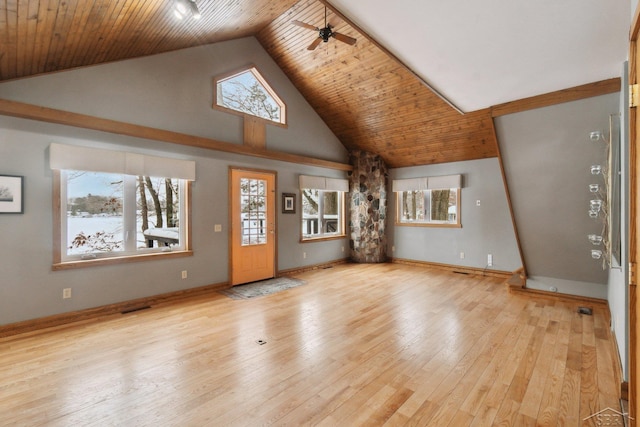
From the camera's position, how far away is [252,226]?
5512mm

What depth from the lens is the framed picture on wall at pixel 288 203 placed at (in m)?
6.05

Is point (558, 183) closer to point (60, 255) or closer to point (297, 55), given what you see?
point (297, 55)

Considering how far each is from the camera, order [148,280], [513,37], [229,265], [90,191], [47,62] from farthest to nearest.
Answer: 1. [229,265]
2. [148,280]
3. [90,191]
4. [47,62]
5. [513,37]

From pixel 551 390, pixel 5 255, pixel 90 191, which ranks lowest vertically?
pixel 551 390

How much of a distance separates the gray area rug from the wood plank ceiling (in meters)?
3.62

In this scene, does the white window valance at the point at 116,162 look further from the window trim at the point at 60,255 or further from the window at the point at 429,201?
the window at the point at 429,201

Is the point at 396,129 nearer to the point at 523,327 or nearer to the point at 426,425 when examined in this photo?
the point at 523,327

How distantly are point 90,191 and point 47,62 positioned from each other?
150 centimetres

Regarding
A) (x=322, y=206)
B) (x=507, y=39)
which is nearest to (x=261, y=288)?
(x=322, y=206)

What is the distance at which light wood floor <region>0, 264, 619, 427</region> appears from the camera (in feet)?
6.56

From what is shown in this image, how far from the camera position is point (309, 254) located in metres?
6.59

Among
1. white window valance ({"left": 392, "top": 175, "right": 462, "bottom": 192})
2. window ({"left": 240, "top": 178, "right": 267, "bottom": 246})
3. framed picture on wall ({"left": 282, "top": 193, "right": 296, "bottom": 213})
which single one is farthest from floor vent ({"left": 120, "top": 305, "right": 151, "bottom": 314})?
white window valance ({"left": 392, "top": 175, "right": 462, "bottom": 192})

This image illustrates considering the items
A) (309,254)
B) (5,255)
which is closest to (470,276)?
(309,254)

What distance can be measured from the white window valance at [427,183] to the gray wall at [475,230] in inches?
5.7
